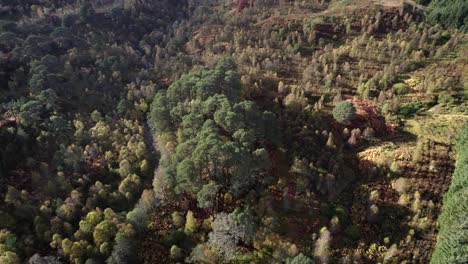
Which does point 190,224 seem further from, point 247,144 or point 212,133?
point 247,144

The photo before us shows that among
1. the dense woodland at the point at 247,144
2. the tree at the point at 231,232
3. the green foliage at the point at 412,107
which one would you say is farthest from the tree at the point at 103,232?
the green foliage at the point at 412,107

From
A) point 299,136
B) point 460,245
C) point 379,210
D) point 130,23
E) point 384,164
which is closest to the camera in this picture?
point 460,245

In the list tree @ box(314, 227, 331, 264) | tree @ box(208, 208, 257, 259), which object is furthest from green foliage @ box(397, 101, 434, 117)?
tree @ box(208, 208, 257, 259)

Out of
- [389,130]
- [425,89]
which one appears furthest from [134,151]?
[425,89]

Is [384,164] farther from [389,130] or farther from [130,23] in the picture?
[130,23]

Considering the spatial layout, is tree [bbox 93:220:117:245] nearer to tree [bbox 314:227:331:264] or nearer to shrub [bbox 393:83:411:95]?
tree [bbox 314:227:331:264]

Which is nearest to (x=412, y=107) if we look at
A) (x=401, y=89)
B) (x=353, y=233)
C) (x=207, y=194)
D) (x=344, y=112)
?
(x=401, y=89)
